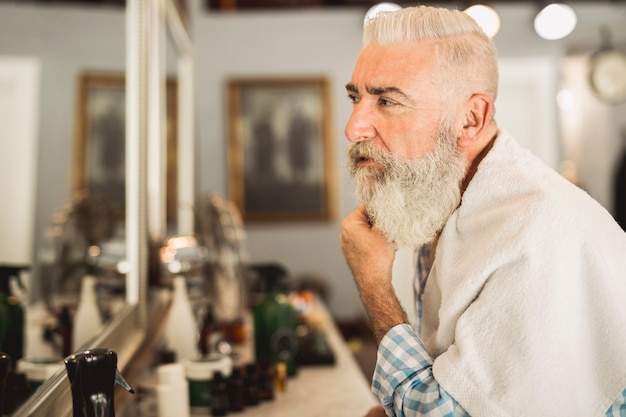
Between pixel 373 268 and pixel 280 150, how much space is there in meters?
3.78

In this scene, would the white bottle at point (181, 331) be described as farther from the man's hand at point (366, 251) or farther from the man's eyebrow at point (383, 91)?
the man's eyebrow at point (383, 91)

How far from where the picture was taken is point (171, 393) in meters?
1.42

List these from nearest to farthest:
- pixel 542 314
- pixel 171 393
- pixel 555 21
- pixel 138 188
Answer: pixel 542 314
pixel 171 393
pixel 138 188
pixel 555 21

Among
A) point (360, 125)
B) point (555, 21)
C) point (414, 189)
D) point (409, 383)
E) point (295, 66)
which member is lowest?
point (409, 383)

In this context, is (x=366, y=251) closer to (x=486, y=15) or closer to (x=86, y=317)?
(x=86, y=317)

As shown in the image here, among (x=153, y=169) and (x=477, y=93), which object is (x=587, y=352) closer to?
(x=477, y=93)

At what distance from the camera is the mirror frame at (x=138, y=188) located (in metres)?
1.17

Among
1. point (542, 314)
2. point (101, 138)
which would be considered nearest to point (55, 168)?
point (101, 138)

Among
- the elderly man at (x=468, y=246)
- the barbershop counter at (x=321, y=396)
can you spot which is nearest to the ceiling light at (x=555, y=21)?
the barbershop counter at (x=321, y=396)

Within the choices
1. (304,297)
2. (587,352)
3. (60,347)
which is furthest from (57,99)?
(304,297)

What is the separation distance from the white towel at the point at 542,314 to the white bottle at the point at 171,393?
685 millimetres

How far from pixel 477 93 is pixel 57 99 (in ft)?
3.26

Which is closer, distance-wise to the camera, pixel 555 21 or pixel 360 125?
pixel 360 125

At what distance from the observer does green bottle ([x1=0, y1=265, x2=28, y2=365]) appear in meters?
1.20
